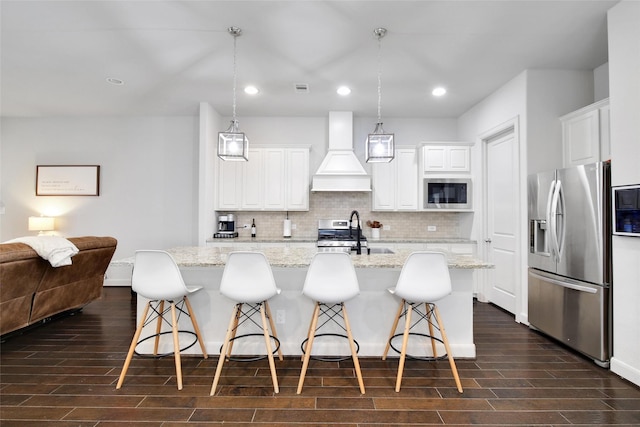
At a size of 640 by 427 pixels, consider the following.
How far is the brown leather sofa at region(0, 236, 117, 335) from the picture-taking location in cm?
286

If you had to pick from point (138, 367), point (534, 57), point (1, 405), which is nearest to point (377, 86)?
point (534, 57)

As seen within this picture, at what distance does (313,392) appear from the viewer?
2.24m

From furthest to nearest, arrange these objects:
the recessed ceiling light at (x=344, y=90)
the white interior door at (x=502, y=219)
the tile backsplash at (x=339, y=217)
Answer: the tile backsplash at (x=339, y=217) → the recessed ceiling light at (x=344, y=90) → the white interior door at (x=502, y=219)

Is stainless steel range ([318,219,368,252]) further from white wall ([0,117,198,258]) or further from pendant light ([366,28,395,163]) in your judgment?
white wall ([0,117,198,258])

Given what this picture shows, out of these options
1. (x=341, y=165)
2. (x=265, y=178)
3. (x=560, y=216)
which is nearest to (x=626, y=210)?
(x=560, y=216)

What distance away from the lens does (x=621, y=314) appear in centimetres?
247

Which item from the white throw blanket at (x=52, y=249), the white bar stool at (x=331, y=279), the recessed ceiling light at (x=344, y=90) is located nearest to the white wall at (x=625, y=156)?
the white bar stool at (x=331, y=279)

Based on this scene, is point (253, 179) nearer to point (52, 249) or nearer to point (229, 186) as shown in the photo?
point (229, 186)

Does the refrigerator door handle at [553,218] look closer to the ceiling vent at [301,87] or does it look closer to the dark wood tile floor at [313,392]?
the dark wood tile floor at [313,392]

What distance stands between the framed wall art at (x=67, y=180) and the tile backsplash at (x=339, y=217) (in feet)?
8.26

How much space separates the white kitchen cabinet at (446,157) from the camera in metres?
4.99

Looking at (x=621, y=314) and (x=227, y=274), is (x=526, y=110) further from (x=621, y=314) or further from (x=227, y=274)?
(x=227, y=274)

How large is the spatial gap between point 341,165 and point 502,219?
2369 mm

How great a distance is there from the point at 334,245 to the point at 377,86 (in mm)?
2239
